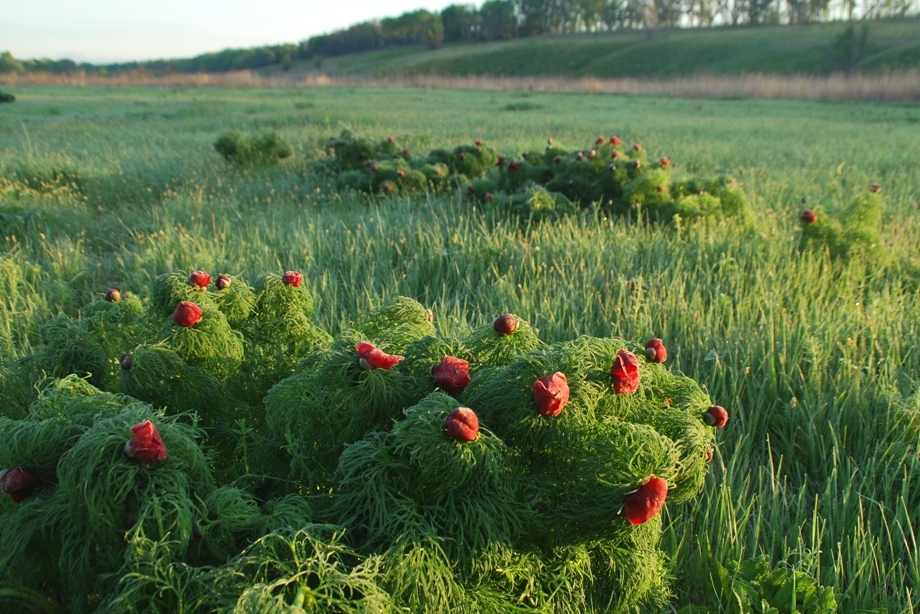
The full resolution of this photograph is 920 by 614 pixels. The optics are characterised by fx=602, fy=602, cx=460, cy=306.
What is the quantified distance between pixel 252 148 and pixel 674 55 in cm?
4944

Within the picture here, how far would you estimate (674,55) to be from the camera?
49.3m

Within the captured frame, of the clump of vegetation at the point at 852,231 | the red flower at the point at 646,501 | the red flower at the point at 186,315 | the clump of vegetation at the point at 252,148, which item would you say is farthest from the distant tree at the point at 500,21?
the red flower at the point at 646,501

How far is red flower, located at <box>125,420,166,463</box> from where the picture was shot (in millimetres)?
1019

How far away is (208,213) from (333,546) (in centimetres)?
522

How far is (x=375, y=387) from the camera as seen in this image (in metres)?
1.28

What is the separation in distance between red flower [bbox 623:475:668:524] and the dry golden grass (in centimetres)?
2705

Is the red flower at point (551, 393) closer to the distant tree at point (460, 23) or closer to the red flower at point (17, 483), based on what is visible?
the red flower at point (17, 483)

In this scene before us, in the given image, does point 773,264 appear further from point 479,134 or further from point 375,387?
point 479,134

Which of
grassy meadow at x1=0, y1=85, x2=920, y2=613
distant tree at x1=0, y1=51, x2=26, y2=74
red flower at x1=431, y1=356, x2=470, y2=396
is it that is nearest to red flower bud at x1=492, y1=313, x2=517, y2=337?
red flower at x1=431, y1=356, x2=470, y2=396

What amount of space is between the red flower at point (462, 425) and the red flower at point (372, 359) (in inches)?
9.9

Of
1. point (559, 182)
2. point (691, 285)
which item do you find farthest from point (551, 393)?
point (559, 182)

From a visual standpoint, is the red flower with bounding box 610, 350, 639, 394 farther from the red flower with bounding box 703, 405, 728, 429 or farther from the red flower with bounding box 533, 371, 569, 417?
the red flower with bounding box 703, 405, 728, 429

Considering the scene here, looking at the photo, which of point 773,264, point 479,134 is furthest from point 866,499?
point 479,134

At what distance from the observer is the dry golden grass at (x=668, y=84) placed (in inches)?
894
